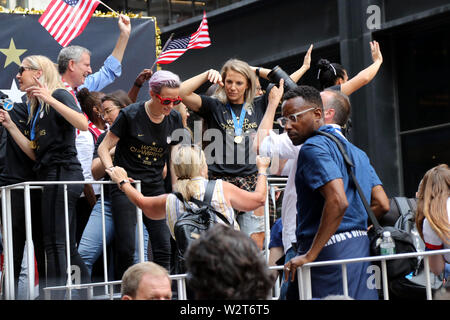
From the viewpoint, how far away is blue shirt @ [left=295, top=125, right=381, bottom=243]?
4.68m

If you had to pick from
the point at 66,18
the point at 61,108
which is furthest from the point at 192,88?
the point at 66,18

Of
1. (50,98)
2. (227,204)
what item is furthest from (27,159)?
(227,204)

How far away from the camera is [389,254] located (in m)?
4.88

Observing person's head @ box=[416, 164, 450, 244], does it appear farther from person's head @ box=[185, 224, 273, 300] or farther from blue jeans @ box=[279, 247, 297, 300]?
person's head @ box=[185, 224, 273, 300]

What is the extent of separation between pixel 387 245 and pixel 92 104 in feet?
13.4

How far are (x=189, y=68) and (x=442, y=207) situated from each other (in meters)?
11.5

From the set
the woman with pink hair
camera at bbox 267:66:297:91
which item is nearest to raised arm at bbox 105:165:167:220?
the woman with pink hair

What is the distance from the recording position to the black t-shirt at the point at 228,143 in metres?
6.92

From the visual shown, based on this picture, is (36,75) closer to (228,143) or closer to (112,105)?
(112,105)

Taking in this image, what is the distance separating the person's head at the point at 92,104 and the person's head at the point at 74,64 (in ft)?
2.05

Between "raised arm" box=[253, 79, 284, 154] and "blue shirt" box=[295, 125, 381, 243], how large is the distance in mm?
1200

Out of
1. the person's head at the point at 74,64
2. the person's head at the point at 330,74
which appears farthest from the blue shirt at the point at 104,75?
the person's head at the point at 330,74

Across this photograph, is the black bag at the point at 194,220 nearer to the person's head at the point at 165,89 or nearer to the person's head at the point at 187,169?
the person's head at the point at 187,169

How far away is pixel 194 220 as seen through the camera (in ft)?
17.9
